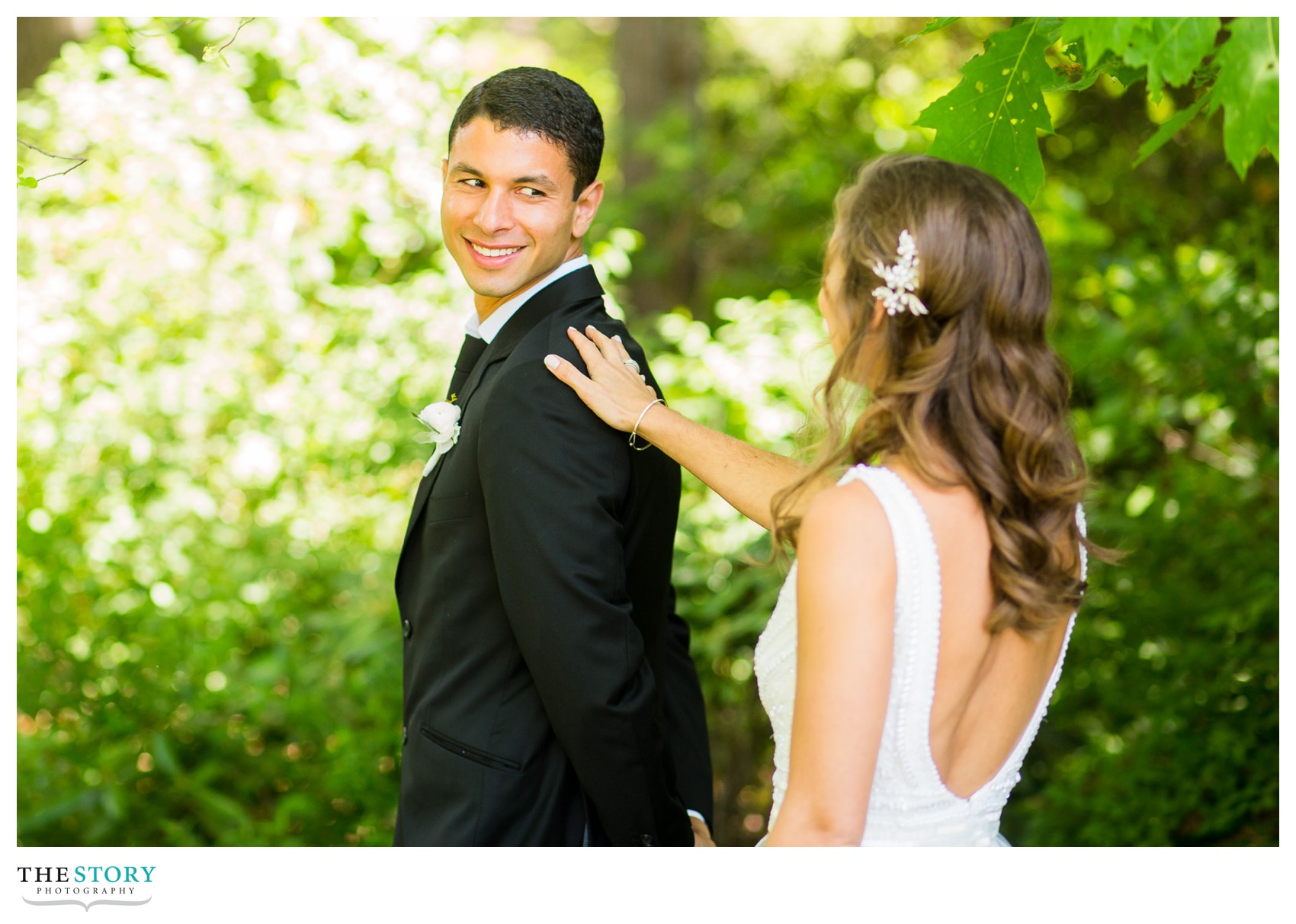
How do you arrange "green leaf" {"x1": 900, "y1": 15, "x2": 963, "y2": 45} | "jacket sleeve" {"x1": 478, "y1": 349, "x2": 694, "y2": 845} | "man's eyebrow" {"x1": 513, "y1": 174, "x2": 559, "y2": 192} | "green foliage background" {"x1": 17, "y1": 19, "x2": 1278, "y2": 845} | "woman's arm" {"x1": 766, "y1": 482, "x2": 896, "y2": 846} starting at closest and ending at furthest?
"woman's arm" {"x1": 766, "y1": 482, "x2": 896, "y2": 846}
"jacket sleeve" {"x1": 478, "y1": 349, "x2": 694, "y2": 845}
"man's eyebrow" {"x1": 513, "y1": 174, "x2": 559, "y2": 192}
"green leaf" {"x1": 900, "y1": 15, "x2": 963, "y2": 45}
"green foliage background" {"x1": 17, "y1": 19, "x2": 1278, "y2": 845}

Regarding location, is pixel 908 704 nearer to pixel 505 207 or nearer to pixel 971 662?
pixel 971 662

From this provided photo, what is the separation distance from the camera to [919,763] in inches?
65.8

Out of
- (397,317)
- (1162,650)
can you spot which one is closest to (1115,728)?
(1162,650)

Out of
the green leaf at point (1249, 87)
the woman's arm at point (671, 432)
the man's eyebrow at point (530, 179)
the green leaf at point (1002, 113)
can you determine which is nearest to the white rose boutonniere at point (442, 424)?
the woman's arm at point (671, 432)

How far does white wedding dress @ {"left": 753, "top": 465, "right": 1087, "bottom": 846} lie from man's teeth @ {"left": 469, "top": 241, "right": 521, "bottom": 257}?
0.85 metres

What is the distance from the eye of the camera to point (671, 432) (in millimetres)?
2074

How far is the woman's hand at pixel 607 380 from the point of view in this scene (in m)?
2.01

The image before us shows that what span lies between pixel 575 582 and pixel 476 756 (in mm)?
393

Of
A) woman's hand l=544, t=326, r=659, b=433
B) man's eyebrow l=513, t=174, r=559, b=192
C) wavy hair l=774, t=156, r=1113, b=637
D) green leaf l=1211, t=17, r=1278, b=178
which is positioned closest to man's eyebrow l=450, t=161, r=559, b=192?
man's eyebrow l=513, t=174, r=559, b=192

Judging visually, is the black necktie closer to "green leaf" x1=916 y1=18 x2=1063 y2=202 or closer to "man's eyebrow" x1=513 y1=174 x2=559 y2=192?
"man's eyebrow" x1=513 y1=174 x2=559 y2=192

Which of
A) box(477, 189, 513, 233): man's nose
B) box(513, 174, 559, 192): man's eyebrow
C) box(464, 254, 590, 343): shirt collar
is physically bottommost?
box(464, 254, 590, 343): shirt collar

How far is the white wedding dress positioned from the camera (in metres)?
1.53

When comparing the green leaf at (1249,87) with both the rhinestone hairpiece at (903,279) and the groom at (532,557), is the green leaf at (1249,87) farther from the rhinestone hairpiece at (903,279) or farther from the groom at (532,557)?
the groom at (532,557)

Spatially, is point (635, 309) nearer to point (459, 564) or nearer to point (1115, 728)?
point (1115, 728)
